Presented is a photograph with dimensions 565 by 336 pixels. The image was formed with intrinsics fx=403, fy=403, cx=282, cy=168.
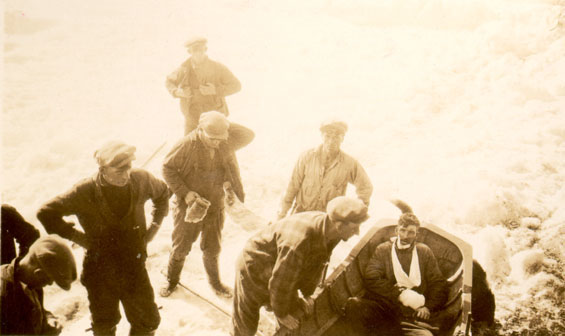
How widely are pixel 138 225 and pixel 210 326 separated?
4.63ft

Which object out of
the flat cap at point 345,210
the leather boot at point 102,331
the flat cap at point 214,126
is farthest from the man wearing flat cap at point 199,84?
the flat cap at point 345,210

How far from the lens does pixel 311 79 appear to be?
7.74 metres

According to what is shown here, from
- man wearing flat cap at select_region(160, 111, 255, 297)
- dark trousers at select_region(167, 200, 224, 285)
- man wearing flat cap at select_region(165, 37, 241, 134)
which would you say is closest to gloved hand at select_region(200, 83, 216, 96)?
man wearing flat cap at select_region(165, 37, 241, 134)

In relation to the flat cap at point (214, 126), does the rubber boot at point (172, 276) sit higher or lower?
lower

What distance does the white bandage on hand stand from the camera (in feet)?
10.8

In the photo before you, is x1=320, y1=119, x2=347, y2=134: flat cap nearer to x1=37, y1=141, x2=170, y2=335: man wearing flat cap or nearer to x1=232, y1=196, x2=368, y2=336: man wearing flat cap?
x1=232, y1=196, x2=368, y2=336: man wearing flat cap

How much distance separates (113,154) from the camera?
2576mm

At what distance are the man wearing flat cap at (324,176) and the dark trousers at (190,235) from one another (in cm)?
76

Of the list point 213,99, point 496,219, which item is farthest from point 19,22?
point 496,219

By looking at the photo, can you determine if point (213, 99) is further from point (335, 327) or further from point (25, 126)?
point (25, 126)

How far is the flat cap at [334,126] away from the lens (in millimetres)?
3494

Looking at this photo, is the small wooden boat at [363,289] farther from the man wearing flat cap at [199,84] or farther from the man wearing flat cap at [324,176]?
the man wearing flat cap at [199,84]

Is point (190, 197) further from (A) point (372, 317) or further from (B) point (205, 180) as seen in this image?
(A) point (372, 317)

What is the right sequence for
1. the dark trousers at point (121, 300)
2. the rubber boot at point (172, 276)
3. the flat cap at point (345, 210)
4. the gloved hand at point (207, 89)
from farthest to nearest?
the gloved hand at point (207, 89), the rubber boot at point (172, 276), the dark trousers at point (121, 300), the flat cap at point (345, 210)
